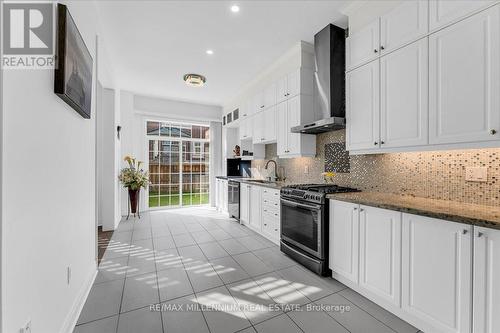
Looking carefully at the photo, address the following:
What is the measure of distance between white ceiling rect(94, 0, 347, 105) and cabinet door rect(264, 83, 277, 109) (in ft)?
1.32

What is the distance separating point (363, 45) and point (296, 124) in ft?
4.35

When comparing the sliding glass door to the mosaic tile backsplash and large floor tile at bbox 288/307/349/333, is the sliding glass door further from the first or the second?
large floor tile at bbox 288/307/349/333

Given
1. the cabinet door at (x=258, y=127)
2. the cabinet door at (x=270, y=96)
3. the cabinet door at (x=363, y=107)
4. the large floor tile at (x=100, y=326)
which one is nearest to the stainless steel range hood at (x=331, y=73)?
the cabinet door at (x=363, y=107)

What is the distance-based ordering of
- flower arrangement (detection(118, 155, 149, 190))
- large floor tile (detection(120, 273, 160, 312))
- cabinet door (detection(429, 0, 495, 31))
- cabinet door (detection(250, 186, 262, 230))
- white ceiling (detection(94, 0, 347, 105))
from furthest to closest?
flower arrangement (detection(118, 155, 149, 190))
cabinet door (detection(250, 186, 262, 230))
white ceiling (detection(94, 0, 347, 105))
large floor tile (detection(120, 273, 160, 312))
cabinet door (detection(429, 0, 495, 31))

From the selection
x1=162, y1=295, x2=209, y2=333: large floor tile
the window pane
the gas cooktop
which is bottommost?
x1=162, y1=295, x2=209, y2=333: large floor tile

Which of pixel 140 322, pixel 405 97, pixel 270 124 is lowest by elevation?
pixel 140 322

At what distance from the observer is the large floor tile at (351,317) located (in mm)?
1732

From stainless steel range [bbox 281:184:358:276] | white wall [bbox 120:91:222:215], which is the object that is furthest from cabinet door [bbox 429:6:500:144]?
white wall [bbox 120:91:222:215]

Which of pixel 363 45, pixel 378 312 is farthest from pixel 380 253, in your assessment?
pixel 363 45

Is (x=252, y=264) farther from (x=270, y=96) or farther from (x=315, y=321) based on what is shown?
(x=270, y=96)

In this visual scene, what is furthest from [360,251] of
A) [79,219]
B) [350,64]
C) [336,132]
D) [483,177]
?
[79,219]

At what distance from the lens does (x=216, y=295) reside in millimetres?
2166

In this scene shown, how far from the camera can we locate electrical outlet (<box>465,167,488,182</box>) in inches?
69.9

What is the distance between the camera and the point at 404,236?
5.78 feet
